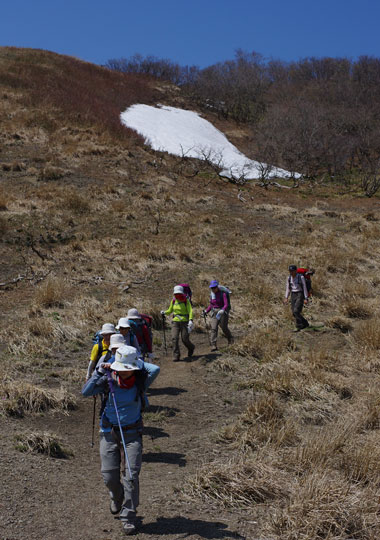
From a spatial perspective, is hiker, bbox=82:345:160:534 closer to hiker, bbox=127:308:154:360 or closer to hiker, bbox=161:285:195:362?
hiker, bbox=127:308:154:360

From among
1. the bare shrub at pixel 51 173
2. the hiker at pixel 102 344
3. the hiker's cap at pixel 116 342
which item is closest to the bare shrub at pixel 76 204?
the bare shrub at pixel 51 173

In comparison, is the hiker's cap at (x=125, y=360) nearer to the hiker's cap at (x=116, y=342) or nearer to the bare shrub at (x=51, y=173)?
the hiker's cap at (x=116, y=342)

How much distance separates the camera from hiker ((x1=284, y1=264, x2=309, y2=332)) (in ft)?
39.1

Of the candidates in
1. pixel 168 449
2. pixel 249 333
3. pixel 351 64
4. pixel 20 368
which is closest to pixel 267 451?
pixel 168 449

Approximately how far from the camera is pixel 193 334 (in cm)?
1245

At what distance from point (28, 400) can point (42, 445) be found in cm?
138

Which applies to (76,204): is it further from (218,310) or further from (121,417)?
(121,417)

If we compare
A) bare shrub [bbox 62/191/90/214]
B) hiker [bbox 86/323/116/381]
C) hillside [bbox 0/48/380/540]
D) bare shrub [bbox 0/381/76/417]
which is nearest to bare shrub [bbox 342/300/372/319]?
hillside [bbox 0/48/380/540]

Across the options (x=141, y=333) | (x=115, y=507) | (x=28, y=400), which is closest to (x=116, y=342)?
(x=115, y=507)

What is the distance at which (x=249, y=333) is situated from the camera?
11938 millimetres

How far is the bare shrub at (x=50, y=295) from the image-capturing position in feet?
42.3

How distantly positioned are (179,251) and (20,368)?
9.19 metres

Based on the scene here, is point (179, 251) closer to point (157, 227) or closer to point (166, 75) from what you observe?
point (157, 227)

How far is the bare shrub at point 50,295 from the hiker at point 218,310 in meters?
4.25
